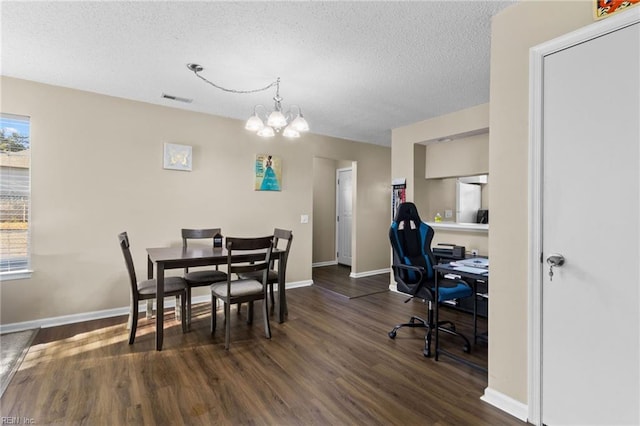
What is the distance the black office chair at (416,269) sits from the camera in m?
2.76

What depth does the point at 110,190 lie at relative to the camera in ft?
11.5

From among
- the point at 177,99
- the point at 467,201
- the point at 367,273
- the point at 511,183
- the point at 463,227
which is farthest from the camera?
the point at 367,273

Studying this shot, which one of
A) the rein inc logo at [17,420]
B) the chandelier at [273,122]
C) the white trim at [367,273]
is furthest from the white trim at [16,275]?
the white trim at [367,273]

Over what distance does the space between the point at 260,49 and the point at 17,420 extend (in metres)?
2.88

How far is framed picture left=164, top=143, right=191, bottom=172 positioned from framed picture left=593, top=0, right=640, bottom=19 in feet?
12.8

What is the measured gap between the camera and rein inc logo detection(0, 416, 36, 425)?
5.80 ft

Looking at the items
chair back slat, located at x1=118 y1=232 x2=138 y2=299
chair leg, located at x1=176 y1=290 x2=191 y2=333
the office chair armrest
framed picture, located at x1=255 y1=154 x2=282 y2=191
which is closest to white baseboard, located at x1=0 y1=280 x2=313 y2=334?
chair leg, located at x1=176 y1=290 x2=191 y2=333

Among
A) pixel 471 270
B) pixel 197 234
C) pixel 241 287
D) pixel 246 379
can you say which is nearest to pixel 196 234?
pixel 197 234

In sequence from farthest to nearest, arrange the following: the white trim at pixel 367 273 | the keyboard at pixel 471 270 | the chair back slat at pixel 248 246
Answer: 1. the white trim at pixel 367 273
2. the chair back slat at pixel 248 246
3. the keyboard at pixel 471 270

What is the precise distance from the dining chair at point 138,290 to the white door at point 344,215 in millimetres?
4102

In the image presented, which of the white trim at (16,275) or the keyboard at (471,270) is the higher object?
the keyboard at (471,270)

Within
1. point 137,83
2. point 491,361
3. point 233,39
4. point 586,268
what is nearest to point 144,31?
point 233,39

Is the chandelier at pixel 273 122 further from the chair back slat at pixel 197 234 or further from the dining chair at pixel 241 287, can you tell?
the chair back slat at pixel 197 234

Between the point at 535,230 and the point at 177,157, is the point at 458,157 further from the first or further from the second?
the point at 177,157
